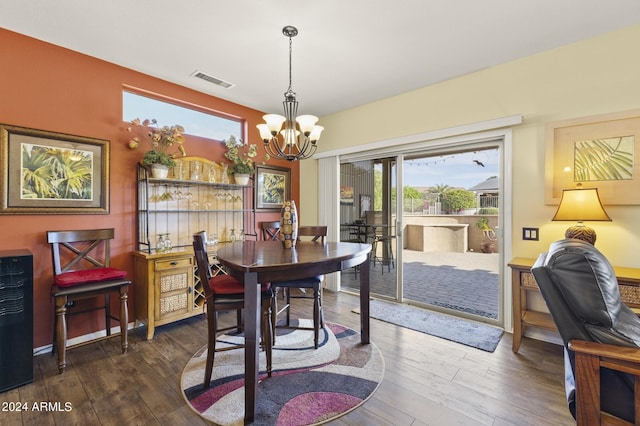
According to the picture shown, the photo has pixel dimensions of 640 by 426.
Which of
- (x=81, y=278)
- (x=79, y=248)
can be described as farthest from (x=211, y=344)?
(x=79, y=248)

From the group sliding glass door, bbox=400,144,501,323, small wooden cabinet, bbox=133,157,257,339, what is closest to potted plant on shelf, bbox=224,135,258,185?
small wooden cabinet, bbox=133,157,257,339

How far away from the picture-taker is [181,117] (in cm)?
360

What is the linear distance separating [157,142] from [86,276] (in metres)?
1.51

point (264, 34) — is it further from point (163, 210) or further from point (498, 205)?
point (498, 205)

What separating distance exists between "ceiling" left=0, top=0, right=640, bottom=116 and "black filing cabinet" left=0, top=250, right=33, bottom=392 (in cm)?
194

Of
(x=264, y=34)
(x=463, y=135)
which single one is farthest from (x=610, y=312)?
(x=264, y=34)

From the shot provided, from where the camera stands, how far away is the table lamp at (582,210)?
2.26 meters

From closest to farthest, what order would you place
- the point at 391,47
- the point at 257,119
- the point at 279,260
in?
1. the point at 279,260
2. the point at 391,47
3. the point at 257,119

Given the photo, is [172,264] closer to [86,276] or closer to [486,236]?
[86,276]

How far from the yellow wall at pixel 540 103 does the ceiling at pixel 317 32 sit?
139mm

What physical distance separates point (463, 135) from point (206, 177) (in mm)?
3155

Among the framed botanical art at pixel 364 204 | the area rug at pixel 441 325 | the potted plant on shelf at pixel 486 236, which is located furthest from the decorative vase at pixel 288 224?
the potted plant on shelf at pixel 486 236

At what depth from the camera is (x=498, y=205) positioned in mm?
3131

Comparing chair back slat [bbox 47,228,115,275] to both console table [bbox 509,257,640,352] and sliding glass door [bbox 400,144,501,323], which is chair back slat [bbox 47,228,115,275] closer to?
sliding glass door [bbox 400,144,501,323]
